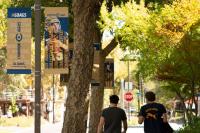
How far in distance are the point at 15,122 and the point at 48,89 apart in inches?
822

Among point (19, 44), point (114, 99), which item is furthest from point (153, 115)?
point (19, 44)

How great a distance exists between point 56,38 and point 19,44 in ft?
3.65

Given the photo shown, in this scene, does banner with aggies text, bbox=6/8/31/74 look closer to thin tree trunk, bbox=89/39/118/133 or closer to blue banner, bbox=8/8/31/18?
blue banner, bbox=8/8/31/18

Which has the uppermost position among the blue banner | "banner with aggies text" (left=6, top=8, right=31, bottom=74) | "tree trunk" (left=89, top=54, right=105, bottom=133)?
the blue banner

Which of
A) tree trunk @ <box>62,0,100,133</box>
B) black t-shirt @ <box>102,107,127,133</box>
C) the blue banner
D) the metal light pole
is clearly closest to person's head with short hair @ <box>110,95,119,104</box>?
black t-shirt @ <box>102,107,127,133</box>

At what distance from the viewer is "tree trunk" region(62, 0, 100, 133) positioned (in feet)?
51.8

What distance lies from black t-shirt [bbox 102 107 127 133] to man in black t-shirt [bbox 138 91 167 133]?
62 cm

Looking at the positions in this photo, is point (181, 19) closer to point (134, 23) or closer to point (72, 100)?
point (134, 23)

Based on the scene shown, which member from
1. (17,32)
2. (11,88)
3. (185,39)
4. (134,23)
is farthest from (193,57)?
(11,88)

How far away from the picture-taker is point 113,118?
13.0m

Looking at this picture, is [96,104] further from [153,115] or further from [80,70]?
[153,115]

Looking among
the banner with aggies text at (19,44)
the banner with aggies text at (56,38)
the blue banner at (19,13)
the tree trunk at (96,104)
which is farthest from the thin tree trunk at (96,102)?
the banner with aggies text at (19,44)

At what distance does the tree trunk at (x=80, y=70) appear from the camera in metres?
15.8

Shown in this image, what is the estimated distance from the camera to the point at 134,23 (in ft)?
63.1
